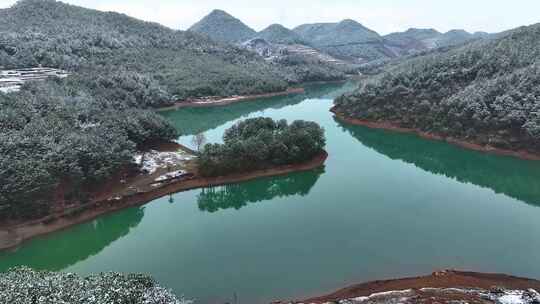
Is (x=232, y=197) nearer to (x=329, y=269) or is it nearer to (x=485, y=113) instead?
(x=329, y=269)

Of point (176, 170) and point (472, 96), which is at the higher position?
point (472, 96)

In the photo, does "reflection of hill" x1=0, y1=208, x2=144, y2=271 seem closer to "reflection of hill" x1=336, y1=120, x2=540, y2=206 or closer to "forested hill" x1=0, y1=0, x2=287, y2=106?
"reflection of hill" x1=336, y1=120, x2=540, y2=206

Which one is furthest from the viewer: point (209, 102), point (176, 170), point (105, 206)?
point (209, 102)

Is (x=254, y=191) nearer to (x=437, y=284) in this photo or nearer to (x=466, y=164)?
(x=437, y=284)

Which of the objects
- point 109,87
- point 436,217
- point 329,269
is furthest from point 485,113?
point 109,87

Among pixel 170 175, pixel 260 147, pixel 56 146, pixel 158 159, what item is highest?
pixel 56 146

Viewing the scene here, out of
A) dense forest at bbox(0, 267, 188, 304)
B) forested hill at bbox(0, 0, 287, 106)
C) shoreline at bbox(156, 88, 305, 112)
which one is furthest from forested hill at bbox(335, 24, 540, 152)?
dense forest at bbox(0, 267, 188, 304)

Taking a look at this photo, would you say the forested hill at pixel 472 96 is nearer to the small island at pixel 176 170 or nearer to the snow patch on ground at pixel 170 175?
the small island at pixel 176 170

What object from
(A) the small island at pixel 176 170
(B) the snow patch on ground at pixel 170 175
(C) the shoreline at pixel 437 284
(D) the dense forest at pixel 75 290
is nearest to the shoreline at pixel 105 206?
(A) the small island at pixel 176 170

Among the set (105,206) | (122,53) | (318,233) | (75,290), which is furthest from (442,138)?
(122,53)
